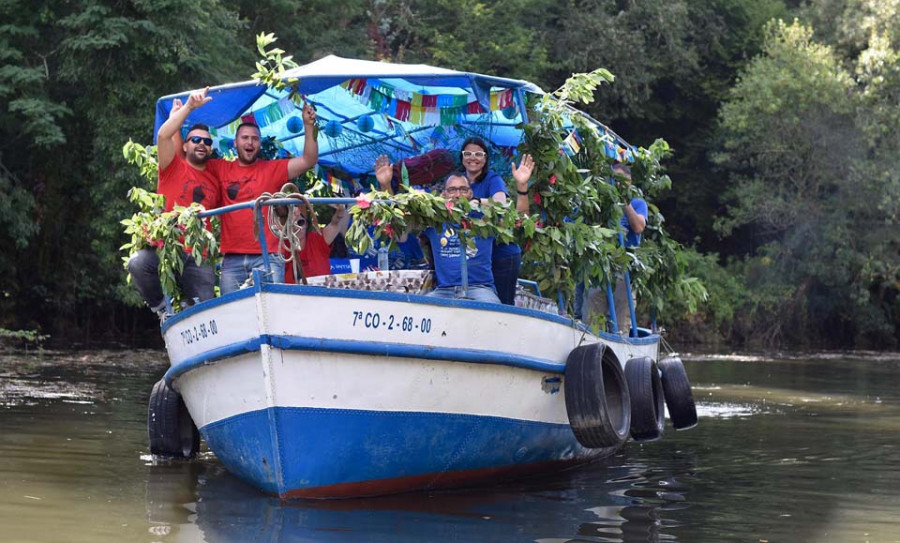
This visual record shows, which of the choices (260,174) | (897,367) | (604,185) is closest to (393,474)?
(260,174)

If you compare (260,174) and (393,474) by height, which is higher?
(260,174)

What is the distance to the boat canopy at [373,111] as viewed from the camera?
29.7 ft

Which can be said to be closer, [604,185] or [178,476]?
[178,476]

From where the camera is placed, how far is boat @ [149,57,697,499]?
7.95 meters

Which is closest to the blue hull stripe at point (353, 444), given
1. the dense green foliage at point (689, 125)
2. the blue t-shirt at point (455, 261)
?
the blue t-shirt at point (455, 261)

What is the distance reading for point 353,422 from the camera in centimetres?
813

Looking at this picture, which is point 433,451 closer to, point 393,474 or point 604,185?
point 393,474

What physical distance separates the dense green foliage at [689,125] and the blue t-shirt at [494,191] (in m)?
14.7

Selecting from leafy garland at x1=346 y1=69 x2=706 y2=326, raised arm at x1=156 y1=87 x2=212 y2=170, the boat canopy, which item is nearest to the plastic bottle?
the boat canopy

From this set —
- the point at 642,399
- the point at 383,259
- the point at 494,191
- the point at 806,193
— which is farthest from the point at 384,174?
the point at 806,193

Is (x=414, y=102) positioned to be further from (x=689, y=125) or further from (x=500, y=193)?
(x=689, y=125)

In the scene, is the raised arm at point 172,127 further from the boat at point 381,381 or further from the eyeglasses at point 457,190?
the eyeglasses at point 457,190

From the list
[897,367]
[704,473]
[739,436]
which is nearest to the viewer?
[704,473]

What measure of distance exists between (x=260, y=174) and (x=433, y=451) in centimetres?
238
